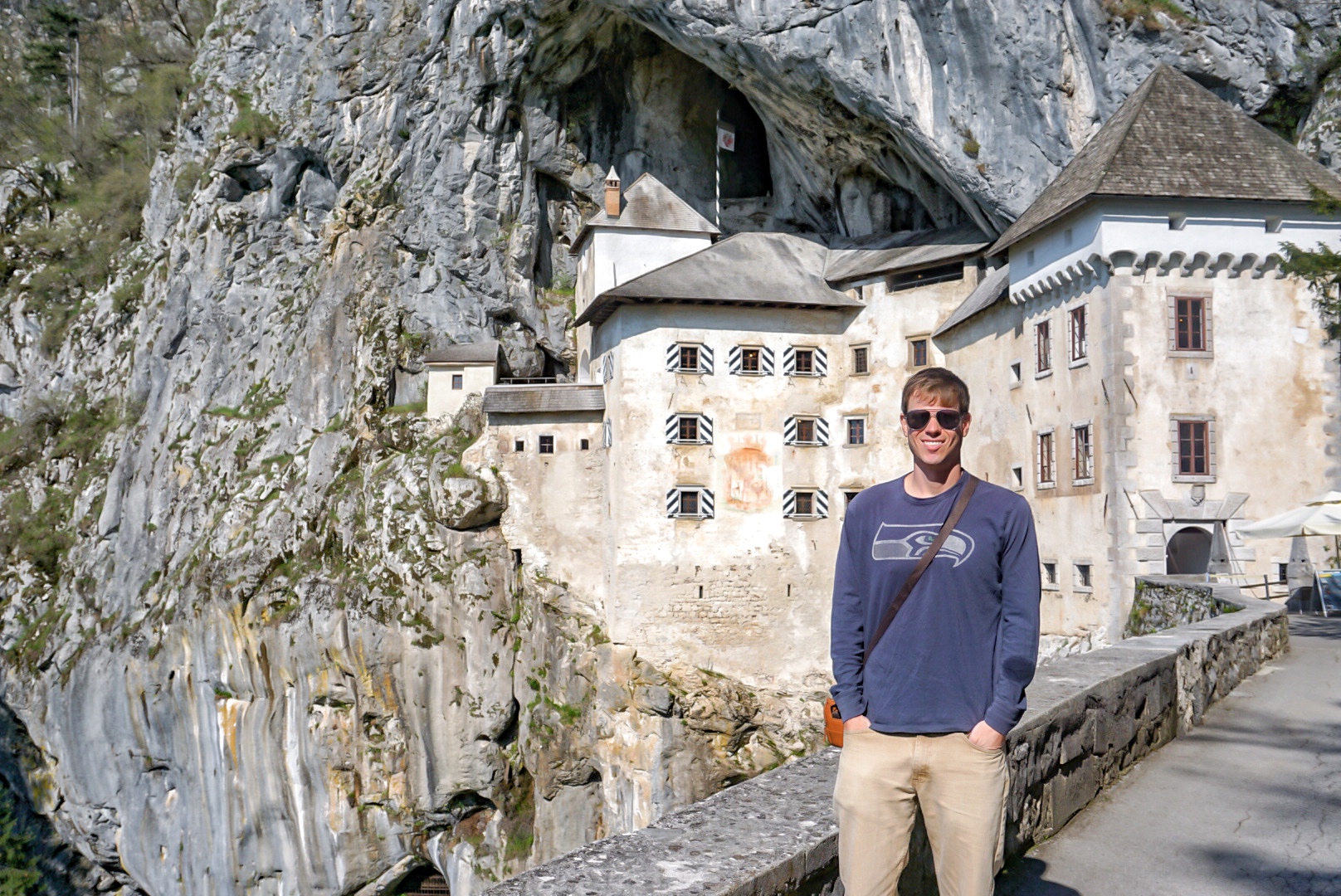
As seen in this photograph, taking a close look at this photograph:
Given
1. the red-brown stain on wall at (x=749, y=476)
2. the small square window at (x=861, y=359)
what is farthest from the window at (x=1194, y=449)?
the red-brown stain on wall at (x=749, y=476)

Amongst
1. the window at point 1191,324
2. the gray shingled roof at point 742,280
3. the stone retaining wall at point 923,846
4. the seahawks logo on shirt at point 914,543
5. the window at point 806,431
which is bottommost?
the stone retaining wall at point 923,846

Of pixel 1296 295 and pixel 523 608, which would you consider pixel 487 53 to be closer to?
pixel 523 608

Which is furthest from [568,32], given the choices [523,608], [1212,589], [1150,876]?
[1150,876]

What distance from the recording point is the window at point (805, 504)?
2928 centimetres

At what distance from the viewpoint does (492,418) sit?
99.8ft

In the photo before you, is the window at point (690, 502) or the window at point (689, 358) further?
the window at point (689, 358)

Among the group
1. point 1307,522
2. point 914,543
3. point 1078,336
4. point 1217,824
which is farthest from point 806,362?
point 914,543

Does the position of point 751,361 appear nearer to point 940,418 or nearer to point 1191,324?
point 1191,324

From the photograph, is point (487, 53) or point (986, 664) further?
point (487, 53)

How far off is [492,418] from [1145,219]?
1779 centimetres

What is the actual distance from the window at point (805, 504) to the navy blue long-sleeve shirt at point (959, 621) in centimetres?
2576

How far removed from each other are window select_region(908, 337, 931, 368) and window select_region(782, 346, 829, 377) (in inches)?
93.1

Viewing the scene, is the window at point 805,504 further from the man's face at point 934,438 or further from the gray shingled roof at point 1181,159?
the man's face at point 934,438

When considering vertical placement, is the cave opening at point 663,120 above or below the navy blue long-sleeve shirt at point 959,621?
above
